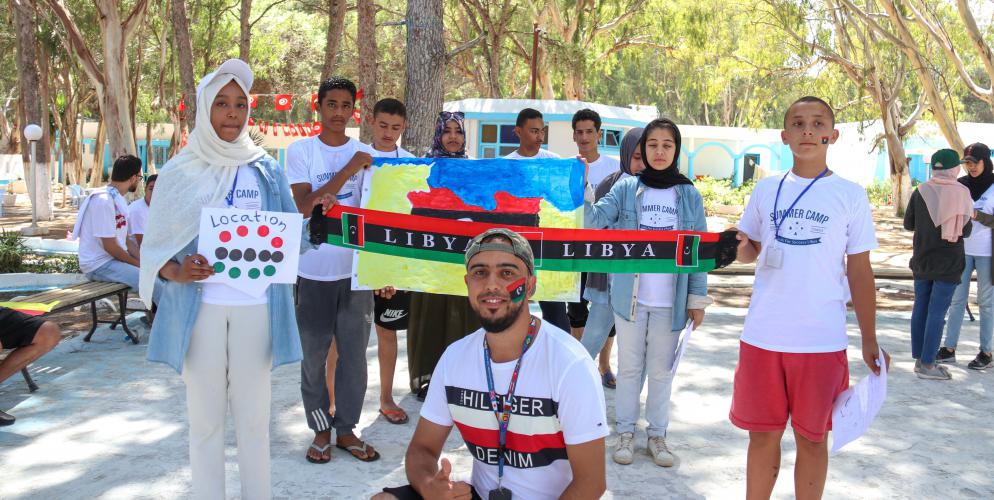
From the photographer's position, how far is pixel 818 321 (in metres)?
3.72

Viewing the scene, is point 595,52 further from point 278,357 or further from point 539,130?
point 278,357

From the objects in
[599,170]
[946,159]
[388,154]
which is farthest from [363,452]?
[946,159]

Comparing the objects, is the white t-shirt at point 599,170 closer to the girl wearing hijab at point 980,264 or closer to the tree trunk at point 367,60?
the girl wearing hijab at point 980,264

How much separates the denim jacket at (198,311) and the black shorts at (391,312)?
66.3 inches

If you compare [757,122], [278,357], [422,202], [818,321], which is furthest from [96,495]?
[757,122]

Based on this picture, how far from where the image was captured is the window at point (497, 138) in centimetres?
2673

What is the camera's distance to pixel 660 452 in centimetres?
497

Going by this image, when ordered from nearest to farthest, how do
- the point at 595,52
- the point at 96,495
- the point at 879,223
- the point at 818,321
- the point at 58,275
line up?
the point at 818,321 < the point at 96,495 < the point at 58,275 < the point at 879,223 < the point at 595,52

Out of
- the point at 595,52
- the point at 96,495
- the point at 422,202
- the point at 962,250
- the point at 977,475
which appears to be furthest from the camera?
the point at 595,52

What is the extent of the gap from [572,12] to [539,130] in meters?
20.7

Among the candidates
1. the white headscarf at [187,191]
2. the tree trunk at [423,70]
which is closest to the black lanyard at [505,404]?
the white headscarf at [187,191]

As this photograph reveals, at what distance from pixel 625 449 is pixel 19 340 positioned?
3.92 meters

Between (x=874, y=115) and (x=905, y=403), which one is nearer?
(x=905, y=403)

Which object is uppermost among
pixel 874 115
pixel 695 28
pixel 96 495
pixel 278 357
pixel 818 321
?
pixel 695 28
